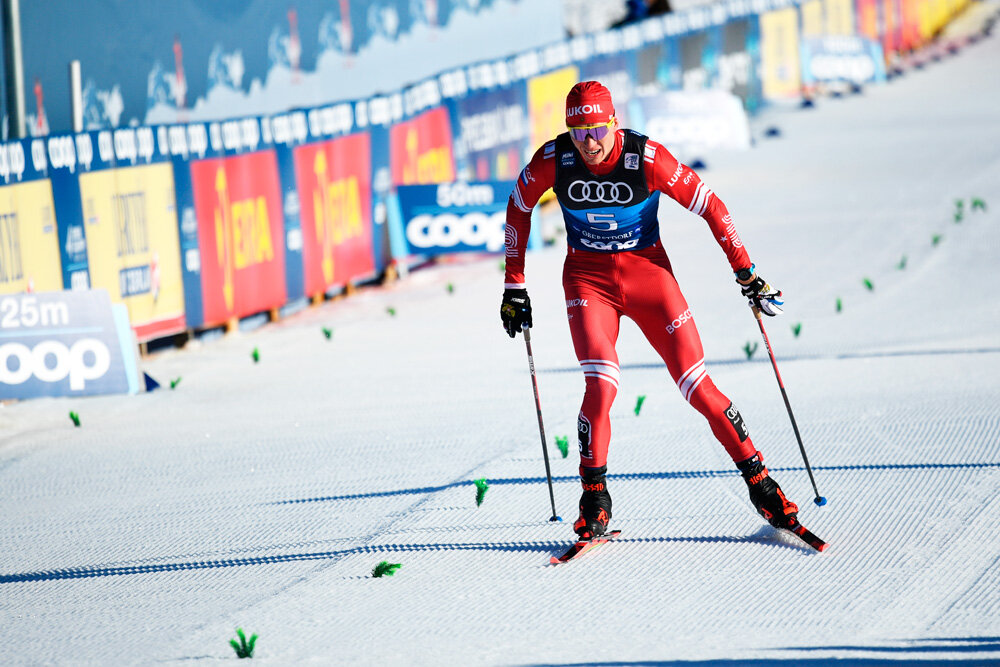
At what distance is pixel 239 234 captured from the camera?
1229cm

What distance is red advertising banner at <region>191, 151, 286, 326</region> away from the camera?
11.9 meters

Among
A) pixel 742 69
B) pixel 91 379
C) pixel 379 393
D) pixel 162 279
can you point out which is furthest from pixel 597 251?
pixel 742 69

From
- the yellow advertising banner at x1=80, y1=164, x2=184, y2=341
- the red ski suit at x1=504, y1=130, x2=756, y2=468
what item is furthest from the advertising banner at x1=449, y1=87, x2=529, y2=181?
the red ski suit at x1=504, y1=130, x2=756, y2=468

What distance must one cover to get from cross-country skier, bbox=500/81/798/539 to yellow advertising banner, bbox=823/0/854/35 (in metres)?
28.4

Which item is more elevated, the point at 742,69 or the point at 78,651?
the point at 742,69

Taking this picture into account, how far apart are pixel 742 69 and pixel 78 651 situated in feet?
84.3

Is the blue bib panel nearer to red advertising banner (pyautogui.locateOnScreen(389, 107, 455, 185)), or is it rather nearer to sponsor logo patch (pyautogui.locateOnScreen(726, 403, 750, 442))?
sponsor logo patch (pyautogui.locateOnScreen(726, 403, 750, 442))

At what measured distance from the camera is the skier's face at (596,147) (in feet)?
18.2

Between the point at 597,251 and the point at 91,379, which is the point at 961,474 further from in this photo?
the point at 91,379

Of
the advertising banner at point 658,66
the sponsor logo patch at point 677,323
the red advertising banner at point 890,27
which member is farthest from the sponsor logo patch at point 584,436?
the red advertising banner at point 890,27

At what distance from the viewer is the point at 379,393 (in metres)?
9.26

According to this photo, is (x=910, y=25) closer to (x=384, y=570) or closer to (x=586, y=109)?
(x=586, y=109)

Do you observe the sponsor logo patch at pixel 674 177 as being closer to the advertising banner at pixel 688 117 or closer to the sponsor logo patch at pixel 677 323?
the sponsor logo patch at pixel 677 323

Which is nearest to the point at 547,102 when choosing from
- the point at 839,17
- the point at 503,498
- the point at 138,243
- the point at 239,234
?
the point at 239,234
